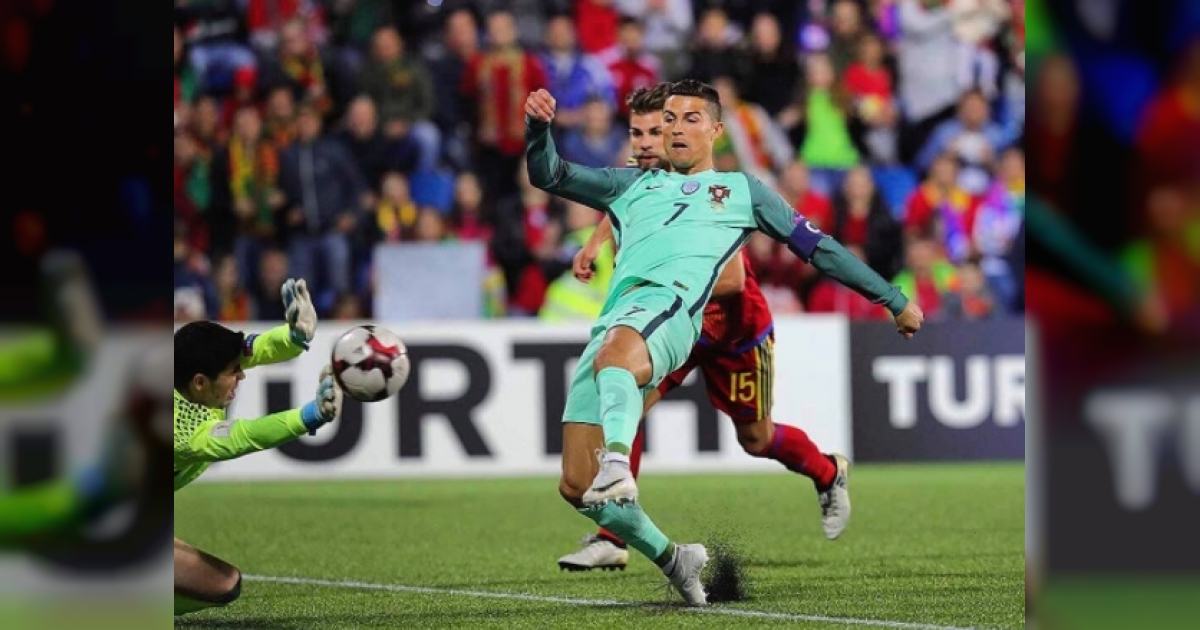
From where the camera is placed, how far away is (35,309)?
117 cm

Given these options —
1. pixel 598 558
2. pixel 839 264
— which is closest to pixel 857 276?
pixel 839 264

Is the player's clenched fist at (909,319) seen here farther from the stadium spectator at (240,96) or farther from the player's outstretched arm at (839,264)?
the stadium spectator at (240,96)

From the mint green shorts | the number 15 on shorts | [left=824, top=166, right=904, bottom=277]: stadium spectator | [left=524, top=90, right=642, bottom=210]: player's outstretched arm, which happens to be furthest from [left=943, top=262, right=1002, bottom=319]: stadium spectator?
the mint green shorts

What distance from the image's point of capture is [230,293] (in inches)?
555

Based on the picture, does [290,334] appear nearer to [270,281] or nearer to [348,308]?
[348,308]

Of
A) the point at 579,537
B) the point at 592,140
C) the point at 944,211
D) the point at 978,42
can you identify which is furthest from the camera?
the point at 978,42

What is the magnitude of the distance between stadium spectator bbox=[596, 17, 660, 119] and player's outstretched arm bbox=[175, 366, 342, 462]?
9564mm

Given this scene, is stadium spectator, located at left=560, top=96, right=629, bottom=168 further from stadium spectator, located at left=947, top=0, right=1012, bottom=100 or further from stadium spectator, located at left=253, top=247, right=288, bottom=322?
stadium spectator, located at left=947, top=0, right=1012, bottom=100

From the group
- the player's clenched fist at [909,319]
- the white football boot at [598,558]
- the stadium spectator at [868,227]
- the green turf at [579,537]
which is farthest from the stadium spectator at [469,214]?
the player's clenched fist at [909,319]

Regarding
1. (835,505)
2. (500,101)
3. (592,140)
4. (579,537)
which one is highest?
(500,101)

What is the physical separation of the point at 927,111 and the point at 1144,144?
14.6m

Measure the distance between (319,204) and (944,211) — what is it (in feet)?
17.0

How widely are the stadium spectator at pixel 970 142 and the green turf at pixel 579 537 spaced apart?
3005 millimetres

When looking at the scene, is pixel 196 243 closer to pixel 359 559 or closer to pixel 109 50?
pixel 359 559
